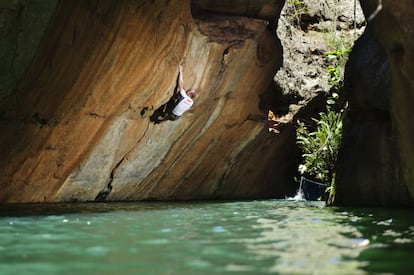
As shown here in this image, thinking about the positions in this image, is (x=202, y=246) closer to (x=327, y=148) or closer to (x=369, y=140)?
(x=369, y=140)

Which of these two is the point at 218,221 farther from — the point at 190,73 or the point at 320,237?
the point at 190,73

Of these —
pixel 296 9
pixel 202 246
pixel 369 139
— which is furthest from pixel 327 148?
pixel 202 246

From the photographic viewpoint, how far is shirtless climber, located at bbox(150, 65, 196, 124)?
930 cm

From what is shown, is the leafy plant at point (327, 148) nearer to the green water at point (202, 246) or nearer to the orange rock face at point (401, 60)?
the green water at point (202, 246)

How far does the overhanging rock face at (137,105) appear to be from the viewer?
763 cm

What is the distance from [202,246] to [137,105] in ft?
18.0

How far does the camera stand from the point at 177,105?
30.8 feet

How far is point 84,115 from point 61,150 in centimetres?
67

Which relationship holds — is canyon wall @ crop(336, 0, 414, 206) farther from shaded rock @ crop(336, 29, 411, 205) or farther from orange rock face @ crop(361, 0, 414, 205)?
orange rock face @ crop(361, 0, 414, 205)

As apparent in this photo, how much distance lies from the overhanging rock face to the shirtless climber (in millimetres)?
154

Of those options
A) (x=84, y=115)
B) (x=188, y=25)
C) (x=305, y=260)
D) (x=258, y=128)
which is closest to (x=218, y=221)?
(x=305, y=260)

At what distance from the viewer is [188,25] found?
895cm

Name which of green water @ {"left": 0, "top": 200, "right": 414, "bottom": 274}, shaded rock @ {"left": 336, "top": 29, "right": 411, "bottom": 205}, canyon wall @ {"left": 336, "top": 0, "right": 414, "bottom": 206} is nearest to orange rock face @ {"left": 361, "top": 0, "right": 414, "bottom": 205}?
green water @ {"left": 0, "top": 200, "right": 414, "bottom": 274}

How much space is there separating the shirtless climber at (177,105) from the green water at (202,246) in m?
3.71
